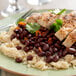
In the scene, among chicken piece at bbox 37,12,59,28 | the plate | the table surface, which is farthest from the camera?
the table surface

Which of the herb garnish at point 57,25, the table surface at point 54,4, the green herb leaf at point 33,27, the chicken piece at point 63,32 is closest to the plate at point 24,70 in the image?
the chicken piece at point 63,32

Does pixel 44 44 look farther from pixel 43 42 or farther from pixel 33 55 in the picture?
pixel 33 55

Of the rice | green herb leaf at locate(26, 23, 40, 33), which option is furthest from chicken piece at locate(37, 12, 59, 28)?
the rice

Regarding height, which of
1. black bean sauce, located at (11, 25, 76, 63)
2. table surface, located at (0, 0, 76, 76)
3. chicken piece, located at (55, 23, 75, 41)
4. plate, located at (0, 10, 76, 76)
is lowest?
table surface, located at (0, 0, 76, 76)

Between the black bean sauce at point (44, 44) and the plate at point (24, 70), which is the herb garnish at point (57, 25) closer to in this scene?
the black bean sauce at point (44, 44)

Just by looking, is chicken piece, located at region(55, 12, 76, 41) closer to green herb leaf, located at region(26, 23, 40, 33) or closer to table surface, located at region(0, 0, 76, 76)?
green herb leaf, located at region(26, 23, 40, 33)

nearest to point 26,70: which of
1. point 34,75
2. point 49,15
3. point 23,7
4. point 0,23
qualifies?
point 34,75

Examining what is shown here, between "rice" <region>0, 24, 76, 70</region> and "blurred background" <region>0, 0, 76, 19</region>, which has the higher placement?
"rice" <region>0, 24, 76, 70</region>

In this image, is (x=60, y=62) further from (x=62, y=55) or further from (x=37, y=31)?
(x=37, y=31)

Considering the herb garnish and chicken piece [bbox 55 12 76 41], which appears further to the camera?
the herb garnish
